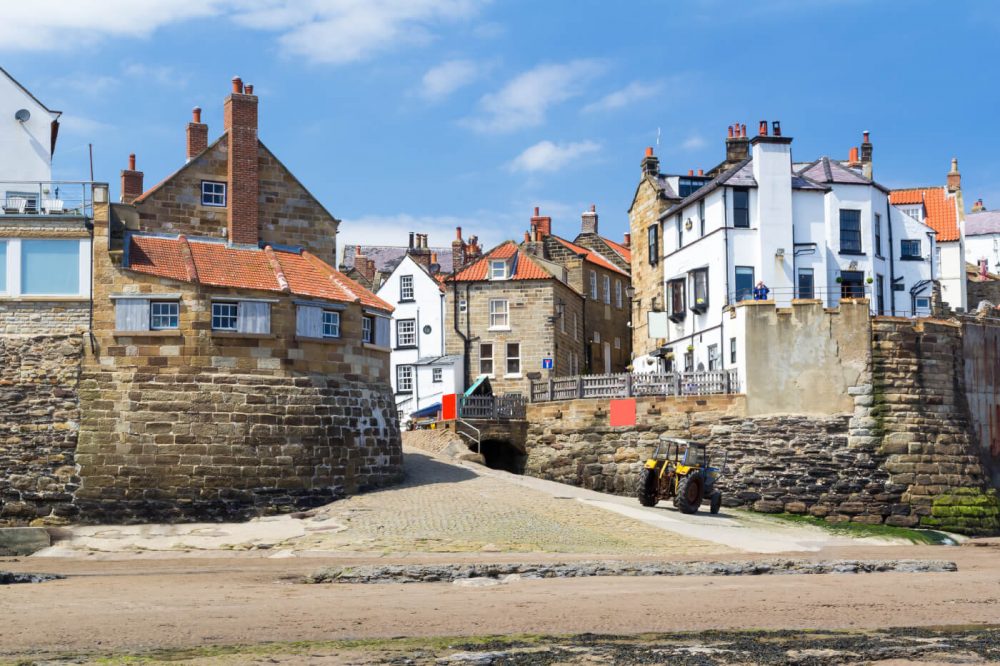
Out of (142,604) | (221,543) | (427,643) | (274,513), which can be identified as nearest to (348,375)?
(274,513)

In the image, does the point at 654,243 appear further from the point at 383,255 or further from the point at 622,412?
the point at 383,255

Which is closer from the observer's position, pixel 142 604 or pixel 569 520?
pixel 142 604

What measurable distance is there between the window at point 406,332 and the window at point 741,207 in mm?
16997

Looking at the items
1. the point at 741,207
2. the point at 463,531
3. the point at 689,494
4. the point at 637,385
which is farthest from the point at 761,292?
the point at 463,531

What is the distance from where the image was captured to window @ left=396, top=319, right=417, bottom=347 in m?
59.4

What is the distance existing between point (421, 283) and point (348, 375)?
2189 cm

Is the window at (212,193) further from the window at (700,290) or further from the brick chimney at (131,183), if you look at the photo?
the window at (700,290)

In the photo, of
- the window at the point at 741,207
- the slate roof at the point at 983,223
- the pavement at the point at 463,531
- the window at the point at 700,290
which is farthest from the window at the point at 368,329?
the slate roof at the point at 983,223

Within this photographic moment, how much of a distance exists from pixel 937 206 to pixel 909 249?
16.1 metres

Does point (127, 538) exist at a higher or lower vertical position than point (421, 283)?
lower

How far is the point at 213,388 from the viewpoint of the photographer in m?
35.3

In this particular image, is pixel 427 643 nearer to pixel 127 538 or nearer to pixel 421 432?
pixel 127 538

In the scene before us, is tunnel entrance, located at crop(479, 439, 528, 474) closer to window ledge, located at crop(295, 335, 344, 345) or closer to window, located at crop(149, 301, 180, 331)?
window ledge, located at crop(295, 335, 344, 345)

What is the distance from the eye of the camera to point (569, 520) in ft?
111
